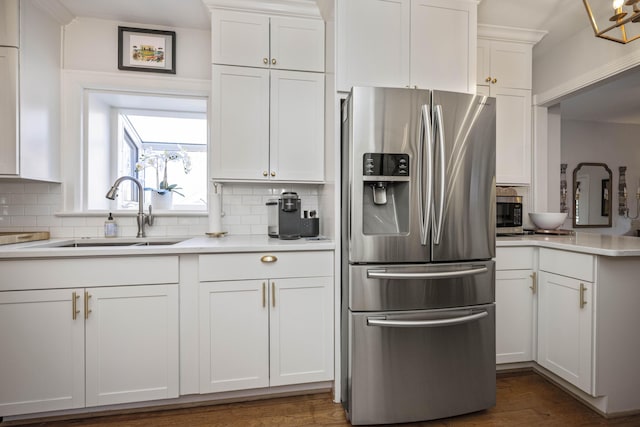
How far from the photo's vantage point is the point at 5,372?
5.36ft

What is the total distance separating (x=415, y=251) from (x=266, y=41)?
169 cm

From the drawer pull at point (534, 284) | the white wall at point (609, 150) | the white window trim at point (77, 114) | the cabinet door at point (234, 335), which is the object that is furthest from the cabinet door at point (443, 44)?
the white wall at point (609, 150)

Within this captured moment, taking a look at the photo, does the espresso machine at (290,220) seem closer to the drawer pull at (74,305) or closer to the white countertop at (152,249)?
the white countertop at (152,249)

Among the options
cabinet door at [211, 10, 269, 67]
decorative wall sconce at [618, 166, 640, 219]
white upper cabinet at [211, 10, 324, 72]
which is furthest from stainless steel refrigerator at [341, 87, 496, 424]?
decorative wall sconce at [618, 166, 640, 219]

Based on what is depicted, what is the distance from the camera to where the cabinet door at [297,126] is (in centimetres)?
221

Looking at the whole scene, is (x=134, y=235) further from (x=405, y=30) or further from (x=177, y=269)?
(x=405, y=30)

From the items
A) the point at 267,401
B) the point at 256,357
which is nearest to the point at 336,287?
the point at 256,357

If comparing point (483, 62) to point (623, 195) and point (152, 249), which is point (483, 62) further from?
point (623, 195)

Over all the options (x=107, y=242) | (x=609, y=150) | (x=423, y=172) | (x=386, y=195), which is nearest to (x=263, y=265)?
(x=386, y=195)

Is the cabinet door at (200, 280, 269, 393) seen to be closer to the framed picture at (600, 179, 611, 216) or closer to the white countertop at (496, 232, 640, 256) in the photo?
the white countertop at (496, 232, 640, 256)

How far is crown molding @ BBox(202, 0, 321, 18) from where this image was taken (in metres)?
2.10

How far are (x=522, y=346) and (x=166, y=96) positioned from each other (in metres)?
3.08

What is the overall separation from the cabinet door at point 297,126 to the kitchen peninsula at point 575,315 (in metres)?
1.40

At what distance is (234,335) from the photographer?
1824 mm
